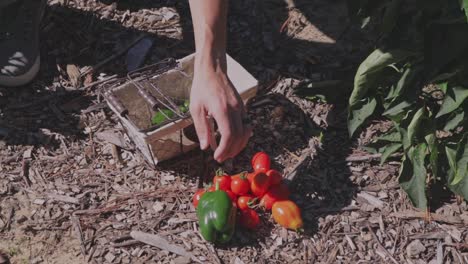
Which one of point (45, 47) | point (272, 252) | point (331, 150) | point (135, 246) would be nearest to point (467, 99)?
point (331, 150)

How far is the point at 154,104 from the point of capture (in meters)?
3.21

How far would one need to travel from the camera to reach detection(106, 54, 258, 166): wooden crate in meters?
3.25

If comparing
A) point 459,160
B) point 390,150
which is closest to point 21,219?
point 390,150

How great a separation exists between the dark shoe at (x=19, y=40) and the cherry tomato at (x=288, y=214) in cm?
178

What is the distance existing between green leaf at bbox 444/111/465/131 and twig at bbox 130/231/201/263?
4.40 ft

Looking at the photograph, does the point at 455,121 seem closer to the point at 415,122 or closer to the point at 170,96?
the point at 415,122

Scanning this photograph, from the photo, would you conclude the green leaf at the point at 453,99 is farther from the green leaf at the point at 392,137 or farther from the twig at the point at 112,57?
the twig at the point at 112,57

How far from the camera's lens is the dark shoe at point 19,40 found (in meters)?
3.80

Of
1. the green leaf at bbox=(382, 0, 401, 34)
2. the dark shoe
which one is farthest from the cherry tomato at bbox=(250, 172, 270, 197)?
the dark shoe

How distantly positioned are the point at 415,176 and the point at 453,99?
49 centimetres

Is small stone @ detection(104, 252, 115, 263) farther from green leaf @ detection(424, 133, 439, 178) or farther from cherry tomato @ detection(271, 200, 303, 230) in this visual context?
green leaf @ detection(424, 133, 439, 178)

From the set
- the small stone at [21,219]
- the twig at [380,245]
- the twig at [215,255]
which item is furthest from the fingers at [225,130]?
the small stone at [21,219]

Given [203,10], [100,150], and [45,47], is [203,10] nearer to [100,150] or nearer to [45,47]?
[100,150]

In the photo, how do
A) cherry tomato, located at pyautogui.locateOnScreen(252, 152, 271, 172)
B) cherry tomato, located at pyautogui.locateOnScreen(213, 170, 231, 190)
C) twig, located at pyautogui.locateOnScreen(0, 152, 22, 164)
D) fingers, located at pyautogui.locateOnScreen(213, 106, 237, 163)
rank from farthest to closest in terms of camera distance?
twig, located at pyautogui.locateOnScreen(0, 152, 22, 164) < cherry tomato, located at pyautogui.locateOnScreen(252, 152, 271, 172) < cherry tomato, located at pyautogui.locateOnScreen(213, 170, 231, 190) < fingers, located at pyautogui.locateOnScreen(213, 106, 237, 163)
